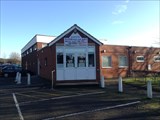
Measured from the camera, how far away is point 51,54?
73.9 feet

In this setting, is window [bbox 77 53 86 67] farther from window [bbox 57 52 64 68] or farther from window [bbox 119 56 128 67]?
window [bbox 119 56 128 67]

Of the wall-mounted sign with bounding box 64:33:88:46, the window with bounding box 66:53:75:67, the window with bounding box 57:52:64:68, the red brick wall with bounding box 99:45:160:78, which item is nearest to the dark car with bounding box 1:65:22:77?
the red brick wall with bounding box 99:45:160:78

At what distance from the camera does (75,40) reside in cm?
2256

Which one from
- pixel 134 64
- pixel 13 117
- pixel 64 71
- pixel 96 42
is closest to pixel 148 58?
pixel 134 64

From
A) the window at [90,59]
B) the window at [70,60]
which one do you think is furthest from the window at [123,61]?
the window at [70,60]

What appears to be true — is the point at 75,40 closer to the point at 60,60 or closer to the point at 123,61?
the point at 60,60

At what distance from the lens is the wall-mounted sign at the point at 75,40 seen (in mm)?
22359

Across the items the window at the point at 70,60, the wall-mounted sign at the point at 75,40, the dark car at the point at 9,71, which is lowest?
the dark car at the point at 9,71

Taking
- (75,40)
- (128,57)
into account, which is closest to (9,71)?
(75,40)

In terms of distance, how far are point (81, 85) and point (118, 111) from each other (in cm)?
1164

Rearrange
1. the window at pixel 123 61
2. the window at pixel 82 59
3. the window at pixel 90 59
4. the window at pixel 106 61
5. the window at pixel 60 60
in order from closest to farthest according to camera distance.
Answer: the window at pixel 60 60 → the window at pixel 82 59 → the window at pixel 90 59 → the window at pixel 106 61 → the window at pixel 123 61

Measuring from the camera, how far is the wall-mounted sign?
880 inches

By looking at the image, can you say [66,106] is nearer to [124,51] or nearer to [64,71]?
[64,71]

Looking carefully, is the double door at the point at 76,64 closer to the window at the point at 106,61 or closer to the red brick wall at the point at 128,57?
the red brick wall at the point at 128,57
